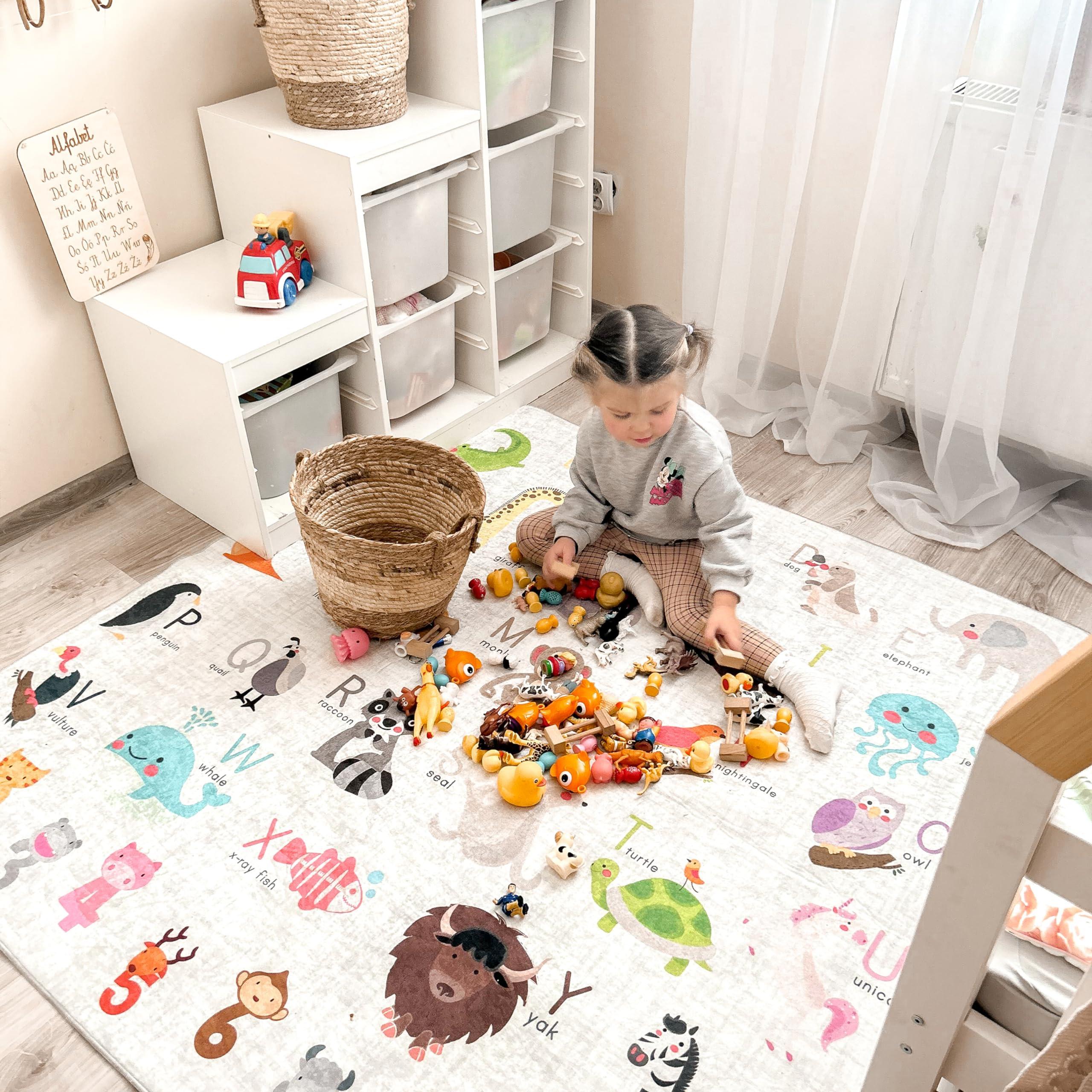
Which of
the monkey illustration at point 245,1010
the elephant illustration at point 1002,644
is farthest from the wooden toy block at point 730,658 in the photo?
the monkey illustration at point 245,1010

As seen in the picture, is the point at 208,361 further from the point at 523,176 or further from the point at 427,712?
the point at 523,176

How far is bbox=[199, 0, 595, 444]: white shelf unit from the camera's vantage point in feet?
5.80

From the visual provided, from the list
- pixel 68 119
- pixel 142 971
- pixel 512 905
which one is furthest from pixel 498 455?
pixel 142 971

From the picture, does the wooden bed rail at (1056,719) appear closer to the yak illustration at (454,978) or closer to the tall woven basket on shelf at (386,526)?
the yak illustration at (454,978)

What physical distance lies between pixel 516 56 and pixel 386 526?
0.93 metres

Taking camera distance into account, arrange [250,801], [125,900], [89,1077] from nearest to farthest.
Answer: [89,1077] → [125,900] → [250,801]

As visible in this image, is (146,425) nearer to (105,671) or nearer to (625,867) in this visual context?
(105,671)

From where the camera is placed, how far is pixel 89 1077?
45.6 inches

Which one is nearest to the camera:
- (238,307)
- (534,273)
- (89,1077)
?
(89,1077)

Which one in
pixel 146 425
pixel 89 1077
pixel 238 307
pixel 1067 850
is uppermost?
pixel 1067 850

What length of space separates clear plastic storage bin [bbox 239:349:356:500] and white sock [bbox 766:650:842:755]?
36.3 inches

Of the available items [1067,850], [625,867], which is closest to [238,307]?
[625,867]

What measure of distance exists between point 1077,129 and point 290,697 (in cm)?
151

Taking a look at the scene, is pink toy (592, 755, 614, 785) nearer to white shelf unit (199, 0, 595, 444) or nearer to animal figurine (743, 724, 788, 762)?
animal figurine (743, 724, 788, 762)
